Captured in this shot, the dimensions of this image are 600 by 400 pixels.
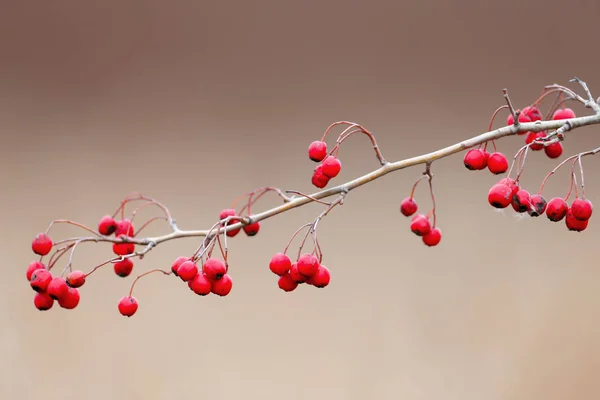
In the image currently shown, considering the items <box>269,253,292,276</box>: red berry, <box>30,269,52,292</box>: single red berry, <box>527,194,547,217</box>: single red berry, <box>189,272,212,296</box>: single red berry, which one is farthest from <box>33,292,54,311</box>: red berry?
<box>527,194,547,217</box>: single red berry

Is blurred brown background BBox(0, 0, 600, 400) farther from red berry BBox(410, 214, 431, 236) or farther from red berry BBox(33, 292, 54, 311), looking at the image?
red berry BBox(33, 292, 54, 311)

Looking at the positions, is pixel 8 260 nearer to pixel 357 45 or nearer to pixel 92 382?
pixel 92 382

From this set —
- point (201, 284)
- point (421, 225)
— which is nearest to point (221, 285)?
point (201, 284)

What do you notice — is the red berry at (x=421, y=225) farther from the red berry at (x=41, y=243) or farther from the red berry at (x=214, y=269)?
the red berry at (x=41, y=243)

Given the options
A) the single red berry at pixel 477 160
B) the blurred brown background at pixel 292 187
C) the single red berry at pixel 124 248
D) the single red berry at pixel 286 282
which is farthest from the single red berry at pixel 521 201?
the blurred brown background at pixel 292 187

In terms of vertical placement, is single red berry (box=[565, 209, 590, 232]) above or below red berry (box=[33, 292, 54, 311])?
below
